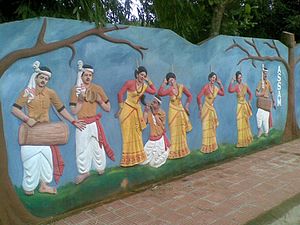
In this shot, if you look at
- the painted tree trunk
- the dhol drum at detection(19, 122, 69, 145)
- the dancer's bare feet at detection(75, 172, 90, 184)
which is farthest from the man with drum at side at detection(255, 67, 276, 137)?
the dhol drum at detection(19, 122, 69, 145)

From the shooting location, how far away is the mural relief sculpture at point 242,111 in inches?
225

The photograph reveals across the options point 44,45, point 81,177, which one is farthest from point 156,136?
point 44,45

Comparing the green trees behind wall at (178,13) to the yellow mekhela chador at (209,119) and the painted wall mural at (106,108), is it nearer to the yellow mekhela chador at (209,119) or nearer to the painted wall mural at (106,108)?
the painted wall mural at (106,108)

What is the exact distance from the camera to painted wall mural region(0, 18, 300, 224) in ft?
10.6

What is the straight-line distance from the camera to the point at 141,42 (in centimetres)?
417

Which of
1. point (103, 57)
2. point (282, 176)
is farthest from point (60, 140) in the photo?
point (282, 176)

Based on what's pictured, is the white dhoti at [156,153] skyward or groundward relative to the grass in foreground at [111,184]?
skyward

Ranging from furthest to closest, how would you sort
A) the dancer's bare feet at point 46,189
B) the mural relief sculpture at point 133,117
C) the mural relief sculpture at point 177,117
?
the mural relief sculpture at point 177,117 → the mural relief sculpture at point 133,117 → the dancer's bare feet at point 46,189

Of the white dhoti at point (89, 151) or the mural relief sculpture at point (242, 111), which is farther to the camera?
the mural relief sculpture at point (242, 111)

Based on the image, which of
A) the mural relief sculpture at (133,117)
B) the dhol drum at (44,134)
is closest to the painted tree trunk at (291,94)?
the mural relief sculpture at (133,117)

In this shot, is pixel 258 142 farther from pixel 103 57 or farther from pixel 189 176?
pixel 103 57

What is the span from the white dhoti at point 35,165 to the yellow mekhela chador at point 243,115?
10.5 feet

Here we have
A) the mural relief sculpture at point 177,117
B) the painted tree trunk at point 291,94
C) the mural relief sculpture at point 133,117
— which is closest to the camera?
the mural relief sculpture at point 133,117

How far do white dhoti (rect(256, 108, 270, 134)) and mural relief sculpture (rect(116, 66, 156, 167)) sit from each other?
2666mm
